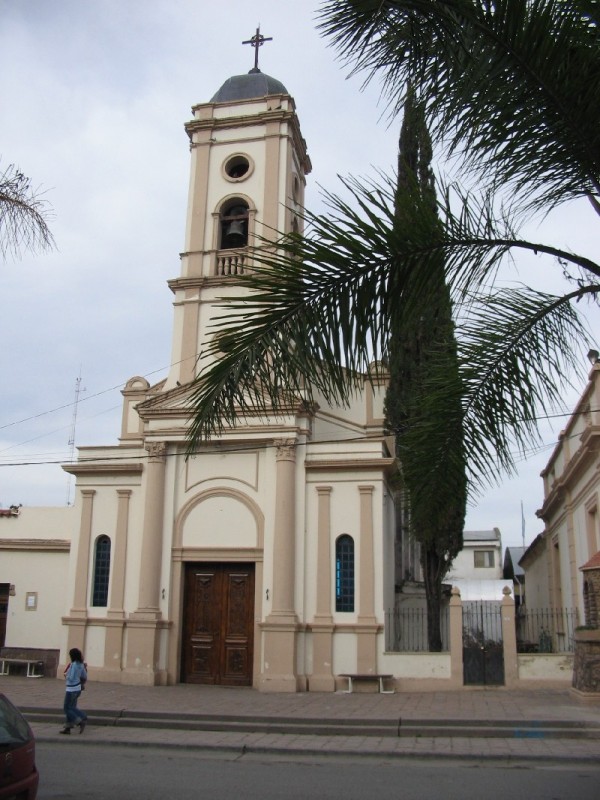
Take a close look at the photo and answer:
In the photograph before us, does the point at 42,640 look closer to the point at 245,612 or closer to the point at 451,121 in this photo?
the point at 245,612

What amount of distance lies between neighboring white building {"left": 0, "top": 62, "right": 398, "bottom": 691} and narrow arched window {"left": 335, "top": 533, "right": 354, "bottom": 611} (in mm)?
33

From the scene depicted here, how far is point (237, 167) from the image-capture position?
23.9 metres

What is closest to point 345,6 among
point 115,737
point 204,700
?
point 115,737

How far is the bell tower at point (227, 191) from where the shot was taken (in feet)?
73.4

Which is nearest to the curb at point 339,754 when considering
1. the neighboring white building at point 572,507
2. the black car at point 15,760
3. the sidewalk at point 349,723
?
the sidewalk at point 349,723

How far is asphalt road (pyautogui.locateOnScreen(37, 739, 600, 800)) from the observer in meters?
8.77

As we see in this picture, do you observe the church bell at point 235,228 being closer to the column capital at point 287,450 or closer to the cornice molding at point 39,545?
the column capital at point 287,450

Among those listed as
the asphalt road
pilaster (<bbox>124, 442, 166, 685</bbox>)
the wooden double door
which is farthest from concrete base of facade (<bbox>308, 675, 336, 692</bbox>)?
the asphalt road

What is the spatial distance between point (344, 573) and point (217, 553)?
10.3 feet

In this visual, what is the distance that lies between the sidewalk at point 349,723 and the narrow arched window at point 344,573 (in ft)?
7.94

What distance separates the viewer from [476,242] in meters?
6.22

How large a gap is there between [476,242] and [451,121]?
92 cm

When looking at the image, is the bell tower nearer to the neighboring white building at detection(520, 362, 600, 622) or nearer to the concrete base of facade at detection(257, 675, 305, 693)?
the concrete base of facade at detection(257, 675, 305, 693)

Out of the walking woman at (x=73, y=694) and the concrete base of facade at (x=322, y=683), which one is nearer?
the walking woman at (x=73, y=694)
